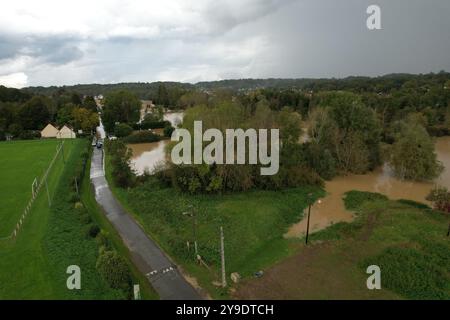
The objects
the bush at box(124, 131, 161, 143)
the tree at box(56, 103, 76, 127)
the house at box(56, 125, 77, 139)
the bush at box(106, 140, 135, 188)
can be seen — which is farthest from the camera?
the tree at box(56, 103, 76, 127)

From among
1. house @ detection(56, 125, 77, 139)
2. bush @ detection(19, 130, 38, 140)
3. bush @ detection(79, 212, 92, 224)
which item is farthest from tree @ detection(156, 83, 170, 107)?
bush @ detection(79, 212, 92, 224)

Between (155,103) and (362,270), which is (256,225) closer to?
(362,270)

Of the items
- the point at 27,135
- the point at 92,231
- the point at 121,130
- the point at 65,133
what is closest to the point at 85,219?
the point at 92,231

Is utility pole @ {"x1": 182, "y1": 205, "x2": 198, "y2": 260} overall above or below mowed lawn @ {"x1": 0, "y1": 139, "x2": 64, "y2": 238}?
below

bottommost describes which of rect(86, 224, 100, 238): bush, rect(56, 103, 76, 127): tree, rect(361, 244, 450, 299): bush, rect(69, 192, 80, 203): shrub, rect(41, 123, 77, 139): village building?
rect(361, 244, 450, 299): bush

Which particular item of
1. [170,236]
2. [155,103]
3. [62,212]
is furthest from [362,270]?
[155,103]

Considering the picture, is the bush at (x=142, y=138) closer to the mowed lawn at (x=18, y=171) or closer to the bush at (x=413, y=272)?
the mowed lawn at (x=18, y=171)

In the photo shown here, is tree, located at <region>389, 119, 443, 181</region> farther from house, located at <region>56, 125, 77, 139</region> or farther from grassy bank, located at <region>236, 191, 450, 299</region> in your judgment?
house, located at <region>56, 125, 77, 139</region>
